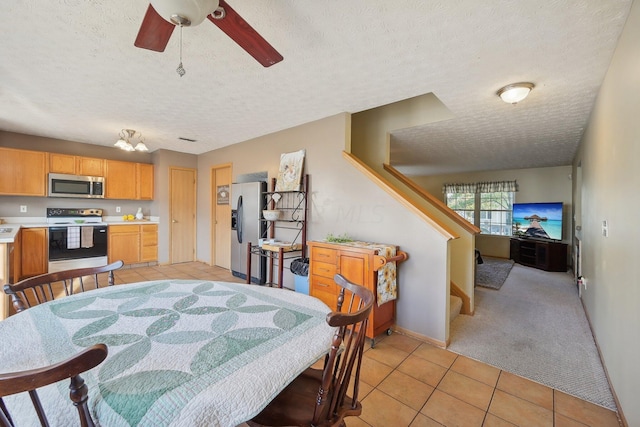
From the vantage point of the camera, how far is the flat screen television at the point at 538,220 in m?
5.93

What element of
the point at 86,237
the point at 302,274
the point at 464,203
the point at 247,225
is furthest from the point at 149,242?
the point at 464,203

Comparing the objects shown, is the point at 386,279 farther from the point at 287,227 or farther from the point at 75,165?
the point at 75,165

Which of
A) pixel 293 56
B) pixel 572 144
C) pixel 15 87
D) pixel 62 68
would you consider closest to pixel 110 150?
pixel 15 87

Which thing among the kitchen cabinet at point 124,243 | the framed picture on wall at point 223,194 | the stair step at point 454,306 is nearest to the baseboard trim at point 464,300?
the stair step at point 454,306

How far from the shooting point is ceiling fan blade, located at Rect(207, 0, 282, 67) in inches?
50.9

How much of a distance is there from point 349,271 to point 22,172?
5.45 metres

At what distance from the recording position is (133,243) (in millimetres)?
5262

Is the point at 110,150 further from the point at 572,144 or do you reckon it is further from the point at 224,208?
the point at 572,144

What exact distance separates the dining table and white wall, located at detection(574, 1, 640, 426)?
1701 millimetres

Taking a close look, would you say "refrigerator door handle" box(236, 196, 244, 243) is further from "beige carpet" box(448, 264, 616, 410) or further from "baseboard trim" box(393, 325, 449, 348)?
"beige carpet" box(448, 264, 616, 410)

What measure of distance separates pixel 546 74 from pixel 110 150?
264 inches

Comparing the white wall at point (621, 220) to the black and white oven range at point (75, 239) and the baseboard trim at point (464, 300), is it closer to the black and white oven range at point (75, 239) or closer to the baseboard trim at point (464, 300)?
the baseboard trim at point (464, 300)

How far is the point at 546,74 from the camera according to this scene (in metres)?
2.28

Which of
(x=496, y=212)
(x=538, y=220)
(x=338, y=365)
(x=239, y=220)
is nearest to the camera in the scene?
(x=338, y=365)
